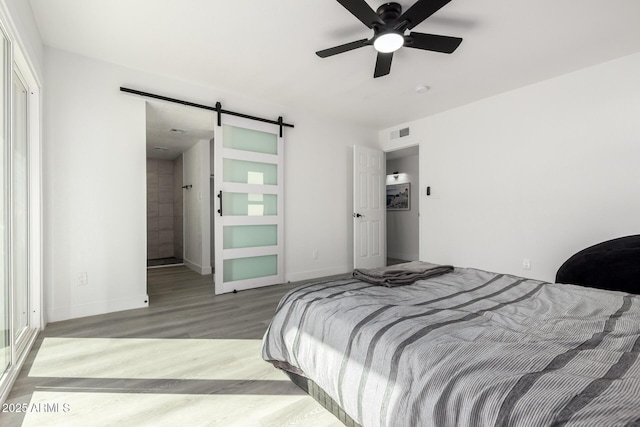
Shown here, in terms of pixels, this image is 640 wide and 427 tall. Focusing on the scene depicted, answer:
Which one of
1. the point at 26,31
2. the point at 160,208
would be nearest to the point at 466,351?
the point at 26,31

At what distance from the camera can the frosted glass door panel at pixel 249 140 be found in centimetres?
394

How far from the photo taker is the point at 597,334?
46.0 inches

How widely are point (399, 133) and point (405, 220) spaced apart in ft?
7.22

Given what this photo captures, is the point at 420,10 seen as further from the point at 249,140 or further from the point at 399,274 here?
the point at 249,140

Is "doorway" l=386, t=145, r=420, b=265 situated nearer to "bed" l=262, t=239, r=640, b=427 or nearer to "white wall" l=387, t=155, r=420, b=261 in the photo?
"white wall" l=387, t=155, r=420, b=261

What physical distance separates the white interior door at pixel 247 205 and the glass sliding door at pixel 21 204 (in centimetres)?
171

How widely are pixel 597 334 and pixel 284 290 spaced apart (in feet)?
10.6

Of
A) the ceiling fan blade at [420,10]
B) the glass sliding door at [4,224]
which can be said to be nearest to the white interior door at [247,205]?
the glass sliding door at [4,224]

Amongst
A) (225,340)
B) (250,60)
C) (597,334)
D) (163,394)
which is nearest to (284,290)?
(225,340)

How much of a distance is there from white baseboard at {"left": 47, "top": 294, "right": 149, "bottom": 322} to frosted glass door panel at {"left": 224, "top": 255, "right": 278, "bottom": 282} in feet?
3.18

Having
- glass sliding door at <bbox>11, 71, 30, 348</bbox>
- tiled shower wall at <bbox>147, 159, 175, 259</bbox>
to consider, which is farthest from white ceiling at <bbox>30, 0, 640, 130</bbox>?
tiled shower wall at <bbox>147, 159, 175, 259</bbox>

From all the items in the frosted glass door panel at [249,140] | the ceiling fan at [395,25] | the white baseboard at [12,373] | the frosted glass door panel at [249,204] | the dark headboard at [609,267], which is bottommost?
the white baseboard at [12,373]

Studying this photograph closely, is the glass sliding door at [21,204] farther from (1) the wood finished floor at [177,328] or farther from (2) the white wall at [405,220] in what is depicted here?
(2) the white wall at [405,220]

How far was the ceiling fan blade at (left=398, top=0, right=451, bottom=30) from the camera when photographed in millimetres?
1905
